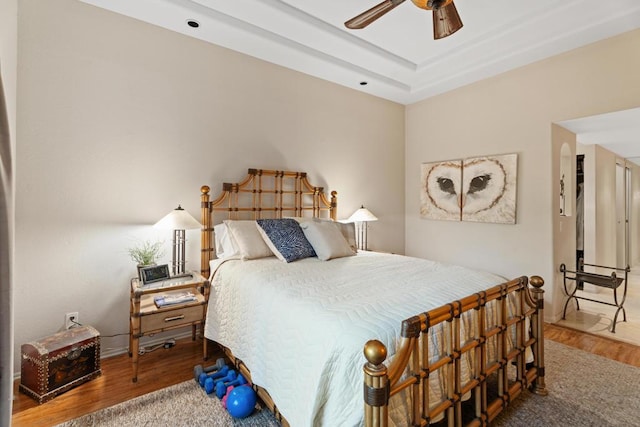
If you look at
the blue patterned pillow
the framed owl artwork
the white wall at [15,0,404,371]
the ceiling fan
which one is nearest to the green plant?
the white wall at [15,0,404,371]

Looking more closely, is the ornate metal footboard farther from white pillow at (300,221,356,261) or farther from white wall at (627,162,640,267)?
white wall at (627,162,640,267)

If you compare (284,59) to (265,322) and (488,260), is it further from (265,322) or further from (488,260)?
(488,260)

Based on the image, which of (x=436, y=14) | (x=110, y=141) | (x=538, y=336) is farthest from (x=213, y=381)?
(x=436, y=14)

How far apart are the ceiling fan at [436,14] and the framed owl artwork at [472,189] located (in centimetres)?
196

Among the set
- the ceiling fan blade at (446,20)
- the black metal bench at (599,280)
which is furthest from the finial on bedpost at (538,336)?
the ceiling fan blade at (446,20)

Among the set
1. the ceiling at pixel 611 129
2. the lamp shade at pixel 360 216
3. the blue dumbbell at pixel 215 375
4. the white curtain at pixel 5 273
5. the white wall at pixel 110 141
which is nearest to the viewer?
the white curtain at pixel 5 273

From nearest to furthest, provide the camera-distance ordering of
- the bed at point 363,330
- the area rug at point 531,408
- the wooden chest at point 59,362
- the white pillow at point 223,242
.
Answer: the bed at point 363,330, the area rug at point 531,408, the wooden chest at point 59,362, the white pillow at point 223,242

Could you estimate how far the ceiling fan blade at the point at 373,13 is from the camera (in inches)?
76.9

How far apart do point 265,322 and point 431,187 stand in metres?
3.33

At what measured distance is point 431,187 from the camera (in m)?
4.30

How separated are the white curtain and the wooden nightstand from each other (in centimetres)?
144

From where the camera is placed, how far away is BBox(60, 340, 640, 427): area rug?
1.74 meters

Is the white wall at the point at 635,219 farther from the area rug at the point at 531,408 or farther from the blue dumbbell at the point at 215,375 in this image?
the blue dumbbell at the point at 215,375

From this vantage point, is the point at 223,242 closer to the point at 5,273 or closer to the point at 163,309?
the point at 163,309
